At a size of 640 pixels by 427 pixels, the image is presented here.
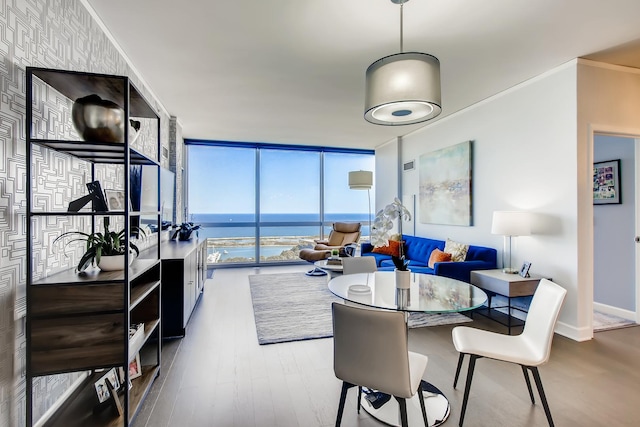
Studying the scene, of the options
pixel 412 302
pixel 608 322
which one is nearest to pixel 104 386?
pixel 412 302

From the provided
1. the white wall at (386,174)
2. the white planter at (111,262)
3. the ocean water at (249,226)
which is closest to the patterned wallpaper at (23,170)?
the white planter at (111,262)

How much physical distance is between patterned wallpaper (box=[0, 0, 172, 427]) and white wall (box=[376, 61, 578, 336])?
421 cm

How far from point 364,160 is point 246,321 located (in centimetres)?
541

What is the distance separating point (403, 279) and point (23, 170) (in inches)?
90.0

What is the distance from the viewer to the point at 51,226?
1830mm

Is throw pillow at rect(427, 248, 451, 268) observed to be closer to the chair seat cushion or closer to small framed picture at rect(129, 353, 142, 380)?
the chair seat cushion

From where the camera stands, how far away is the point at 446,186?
4.78 meters

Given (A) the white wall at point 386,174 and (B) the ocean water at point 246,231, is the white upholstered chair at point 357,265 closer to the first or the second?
(A) the white wall at point 386,174

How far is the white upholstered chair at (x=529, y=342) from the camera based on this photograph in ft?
5.75

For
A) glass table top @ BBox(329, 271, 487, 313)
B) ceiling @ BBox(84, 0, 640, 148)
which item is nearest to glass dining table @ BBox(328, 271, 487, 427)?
glass table top @ BBox(329, 271, 487, 313)

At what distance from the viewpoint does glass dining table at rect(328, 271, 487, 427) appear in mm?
1790

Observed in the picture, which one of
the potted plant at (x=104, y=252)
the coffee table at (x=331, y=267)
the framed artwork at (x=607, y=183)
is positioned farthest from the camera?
the coffee table at (x=331, y=267)

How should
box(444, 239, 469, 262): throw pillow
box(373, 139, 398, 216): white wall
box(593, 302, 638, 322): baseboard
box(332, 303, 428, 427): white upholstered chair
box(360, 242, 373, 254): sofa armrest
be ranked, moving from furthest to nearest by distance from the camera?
1. box(373, 139, 398, 216): white wall
2. box(360, 242, 373, 254): sofa armrest
3. box(444, 239, 469, 262): throw pillow
4. box(593, 302, 638, 322): baseboard
5. box(332, 303, 428, 427): white upholstered chair

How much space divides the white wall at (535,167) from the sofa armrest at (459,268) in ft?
1.50
